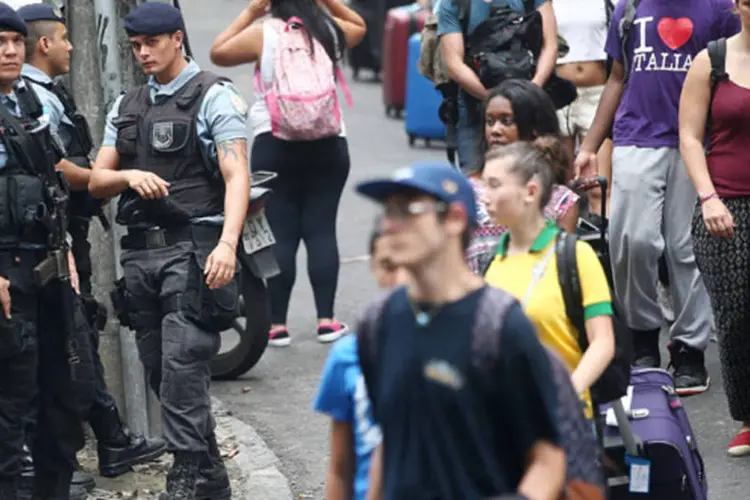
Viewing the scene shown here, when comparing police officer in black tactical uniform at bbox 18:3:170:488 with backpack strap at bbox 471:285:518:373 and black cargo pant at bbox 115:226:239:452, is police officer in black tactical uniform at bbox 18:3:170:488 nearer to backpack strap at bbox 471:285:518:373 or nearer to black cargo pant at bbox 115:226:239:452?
black cargo pant at bbox 115:226:239:452

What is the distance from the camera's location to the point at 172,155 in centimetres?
676

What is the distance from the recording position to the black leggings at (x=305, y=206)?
9.37m

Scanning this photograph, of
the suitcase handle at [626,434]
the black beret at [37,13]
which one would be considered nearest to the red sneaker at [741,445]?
the suitcase handle at [626,434]

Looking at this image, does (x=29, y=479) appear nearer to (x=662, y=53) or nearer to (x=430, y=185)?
(x=662, y=53)

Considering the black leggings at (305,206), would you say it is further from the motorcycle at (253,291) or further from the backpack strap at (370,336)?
the backpack strap at (370,336)

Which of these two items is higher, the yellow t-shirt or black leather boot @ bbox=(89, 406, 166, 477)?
the yellow t-shirt

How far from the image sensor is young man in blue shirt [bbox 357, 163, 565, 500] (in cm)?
362

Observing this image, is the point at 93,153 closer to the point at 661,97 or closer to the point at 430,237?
the point at 661,97

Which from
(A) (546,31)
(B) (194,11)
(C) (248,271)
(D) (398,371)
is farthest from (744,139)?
(B) (194,11)

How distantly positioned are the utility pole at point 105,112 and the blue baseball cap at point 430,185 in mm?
3908

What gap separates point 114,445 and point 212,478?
2.32 feet

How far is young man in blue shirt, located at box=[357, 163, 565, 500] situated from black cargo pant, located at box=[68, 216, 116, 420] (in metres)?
3.60

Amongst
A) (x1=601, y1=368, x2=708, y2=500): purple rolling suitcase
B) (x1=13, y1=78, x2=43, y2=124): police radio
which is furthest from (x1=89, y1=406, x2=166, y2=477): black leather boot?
(x1=601, y1=368, x2=708, y2=500): purple rolling suitcase

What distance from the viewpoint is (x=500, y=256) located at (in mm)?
5086
